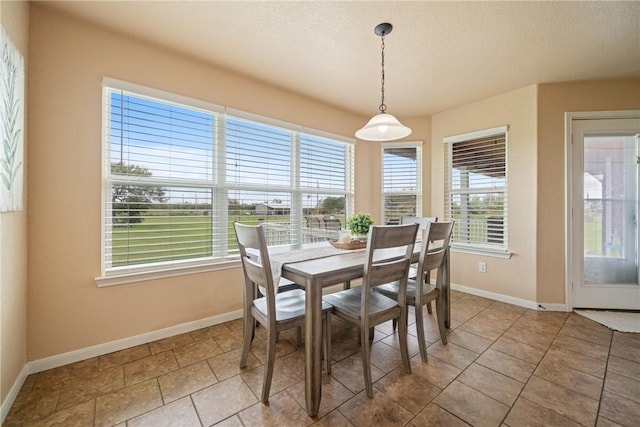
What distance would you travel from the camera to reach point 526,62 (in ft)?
8.15

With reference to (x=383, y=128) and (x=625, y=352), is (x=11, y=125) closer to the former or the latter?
(x=383, y=128)

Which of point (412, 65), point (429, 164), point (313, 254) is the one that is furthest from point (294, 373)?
point (429, 164)

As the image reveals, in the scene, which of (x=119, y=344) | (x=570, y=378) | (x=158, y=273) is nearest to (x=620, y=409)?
(x=570, y=378)

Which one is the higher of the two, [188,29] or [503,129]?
[188,29]

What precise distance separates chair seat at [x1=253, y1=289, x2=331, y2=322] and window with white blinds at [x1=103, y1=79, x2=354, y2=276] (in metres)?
A: 1.03

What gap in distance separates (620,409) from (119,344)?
337 centimetres

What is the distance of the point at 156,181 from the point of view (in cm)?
227

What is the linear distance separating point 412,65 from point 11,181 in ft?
10.3

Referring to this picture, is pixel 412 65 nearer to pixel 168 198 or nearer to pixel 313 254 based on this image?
pixel 313 254

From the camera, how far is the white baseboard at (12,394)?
142 cm

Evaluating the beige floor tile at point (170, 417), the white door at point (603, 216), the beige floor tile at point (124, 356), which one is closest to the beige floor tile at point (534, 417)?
the beige floor tile at point (170, 417)

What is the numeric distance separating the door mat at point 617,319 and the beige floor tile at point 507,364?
137 cm

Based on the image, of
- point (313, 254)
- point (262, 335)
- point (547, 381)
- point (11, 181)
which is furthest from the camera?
point (262, 335)

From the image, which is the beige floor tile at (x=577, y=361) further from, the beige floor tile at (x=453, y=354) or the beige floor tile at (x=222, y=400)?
the beige floor tile at (x=222, y=400)
